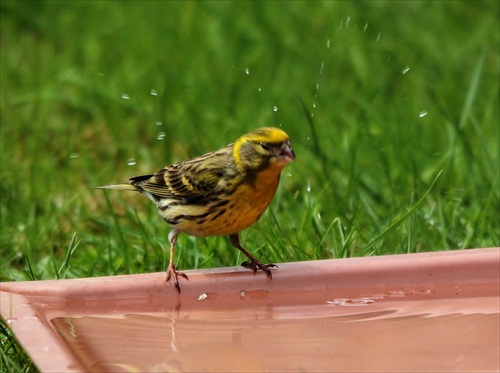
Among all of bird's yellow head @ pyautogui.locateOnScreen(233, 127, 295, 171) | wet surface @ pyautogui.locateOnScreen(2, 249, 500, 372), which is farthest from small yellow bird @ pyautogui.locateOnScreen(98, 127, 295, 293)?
wet surface @ pyautogui.locateOnScreen(2, 249, 500, 372)

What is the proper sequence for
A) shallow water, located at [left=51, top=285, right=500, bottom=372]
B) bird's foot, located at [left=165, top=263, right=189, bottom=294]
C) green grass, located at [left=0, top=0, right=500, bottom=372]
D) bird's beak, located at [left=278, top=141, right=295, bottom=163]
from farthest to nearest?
green grass, located at [left=0, top=0, right=500, bottom=372] < bird's beak, located at [left=278, top=141, right=295, bottom=163] < bird's foot, located at [left=165, top=263, right=189, bottom=294] < shallow water, located at [left=51, top=285, right=500, bottom=372]

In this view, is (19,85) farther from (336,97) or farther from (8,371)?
(8,371)

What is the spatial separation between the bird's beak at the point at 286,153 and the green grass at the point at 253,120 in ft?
1.55

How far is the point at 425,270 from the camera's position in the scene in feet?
12.0

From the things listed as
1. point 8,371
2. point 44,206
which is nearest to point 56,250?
point 44,206

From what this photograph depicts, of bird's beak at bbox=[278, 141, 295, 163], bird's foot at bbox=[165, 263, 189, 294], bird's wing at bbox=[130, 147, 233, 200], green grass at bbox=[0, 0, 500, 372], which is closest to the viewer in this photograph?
bird's foot at bbox=[165, 263, 189, 294]

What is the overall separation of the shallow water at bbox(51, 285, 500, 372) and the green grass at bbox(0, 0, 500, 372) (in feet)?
1.36

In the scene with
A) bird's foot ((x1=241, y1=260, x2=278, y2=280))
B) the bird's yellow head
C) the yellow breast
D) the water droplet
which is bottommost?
the water droplet

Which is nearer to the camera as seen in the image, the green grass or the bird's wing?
the bird's wing

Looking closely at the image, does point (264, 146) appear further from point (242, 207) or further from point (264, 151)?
point (242, 207)

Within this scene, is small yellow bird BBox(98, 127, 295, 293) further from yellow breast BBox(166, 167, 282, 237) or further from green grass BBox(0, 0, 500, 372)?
green grass BBox(0, 0, 500, 372)

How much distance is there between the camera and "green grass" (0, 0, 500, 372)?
4578mm

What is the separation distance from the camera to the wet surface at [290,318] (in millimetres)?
3199

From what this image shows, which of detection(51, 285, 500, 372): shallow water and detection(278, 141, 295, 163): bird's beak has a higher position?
detection(278, 141, 295, 163): bird's beak
